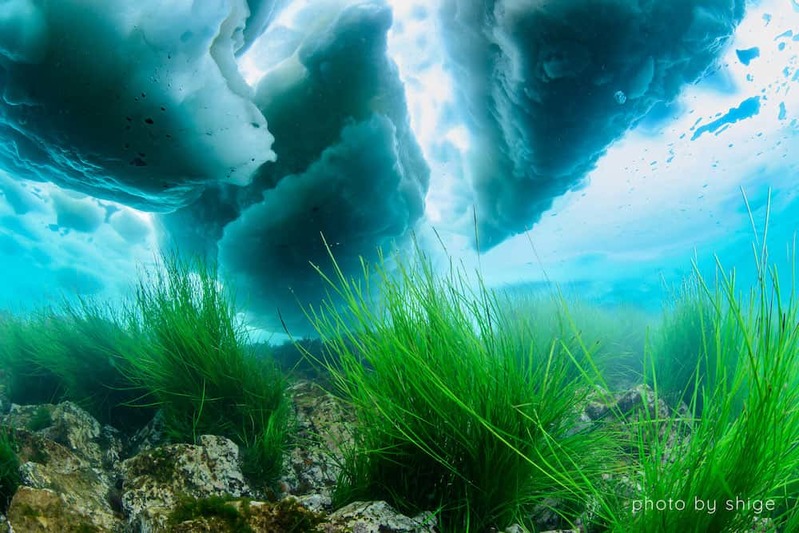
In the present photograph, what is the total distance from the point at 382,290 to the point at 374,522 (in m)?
1.13

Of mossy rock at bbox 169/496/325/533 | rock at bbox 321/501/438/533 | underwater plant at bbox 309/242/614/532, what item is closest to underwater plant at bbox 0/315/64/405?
mossy rock at bbox 169/496/325/533

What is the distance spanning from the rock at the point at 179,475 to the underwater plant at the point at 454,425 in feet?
2.96

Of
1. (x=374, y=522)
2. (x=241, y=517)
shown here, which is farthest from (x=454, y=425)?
(x=241, y=517)

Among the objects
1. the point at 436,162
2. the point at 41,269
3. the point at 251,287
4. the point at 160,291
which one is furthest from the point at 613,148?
the point at 41,269

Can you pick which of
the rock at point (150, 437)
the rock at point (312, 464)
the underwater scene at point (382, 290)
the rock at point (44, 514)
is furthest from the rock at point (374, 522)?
the rock at point (150, 437)

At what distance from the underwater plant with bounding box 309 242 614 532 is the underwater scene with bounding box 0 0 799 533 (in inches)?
0.7

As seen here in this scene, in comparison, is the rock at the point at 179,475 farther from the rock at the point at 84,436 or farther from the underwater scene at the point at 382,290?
the rock at the point at 84,436

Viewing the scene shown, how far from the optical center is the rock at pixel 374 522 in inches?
57.3

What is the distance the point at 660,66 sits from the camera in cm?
587

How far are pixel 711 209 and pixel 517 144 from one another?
585 inches

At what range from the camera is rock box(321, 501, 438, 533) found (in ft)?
4.78

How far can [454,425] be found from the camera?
5.50ft

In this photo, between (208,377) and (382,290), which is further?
(208,377)

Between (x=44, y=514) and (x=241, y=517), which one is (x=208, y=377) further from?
(x=241, y=517)
